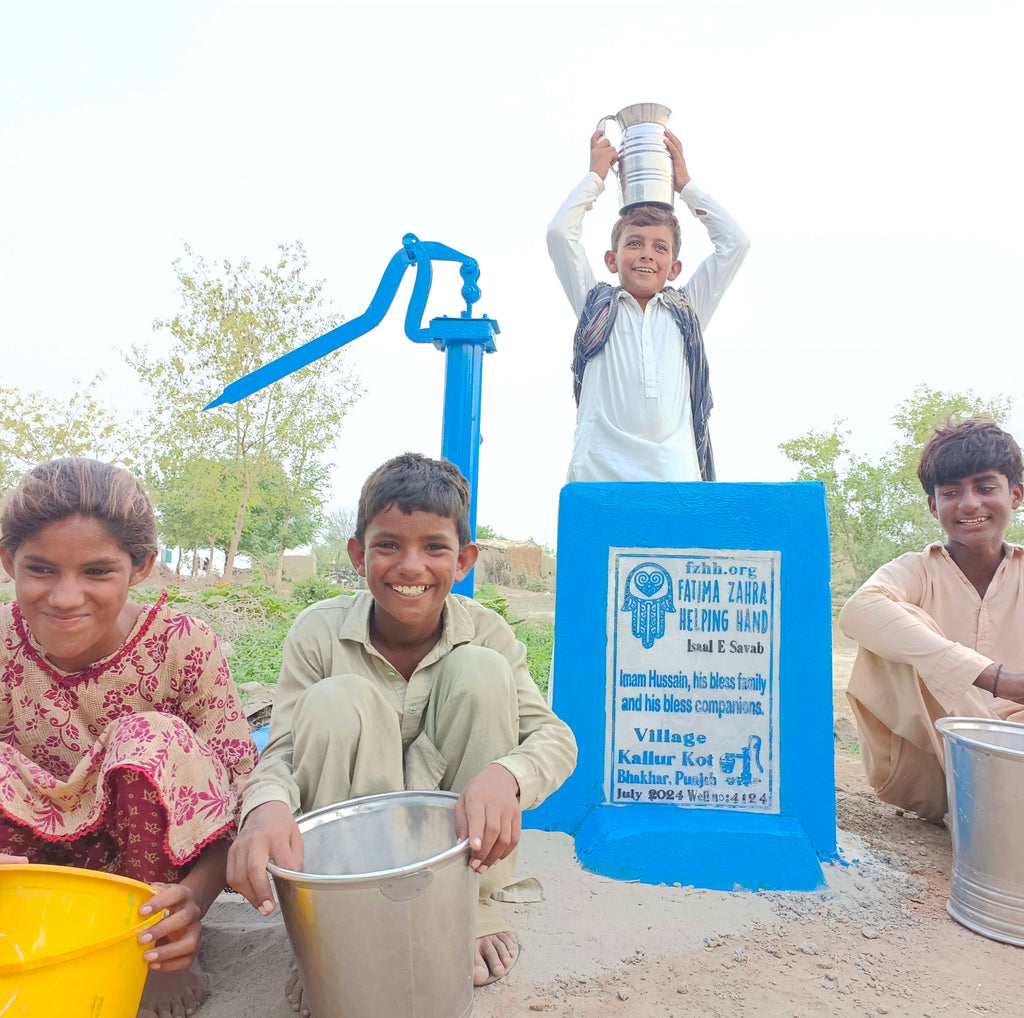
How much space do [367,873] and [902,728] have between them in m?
1.83

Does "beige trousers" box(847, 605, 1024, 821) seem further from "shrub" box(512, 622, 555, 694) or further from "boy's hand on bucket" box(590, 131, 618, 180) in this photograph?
"shrub" box(512, 622, 555, 694)

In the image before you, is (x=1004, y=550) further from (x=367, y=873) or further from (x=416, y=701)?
(x=367, y=873)

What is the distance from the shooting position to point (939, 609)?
8.12 feet

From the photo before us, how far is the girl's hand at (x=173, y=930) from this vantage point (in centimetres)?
125

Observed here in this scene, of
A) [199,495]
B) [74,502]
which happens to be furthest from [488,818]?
[199,495]

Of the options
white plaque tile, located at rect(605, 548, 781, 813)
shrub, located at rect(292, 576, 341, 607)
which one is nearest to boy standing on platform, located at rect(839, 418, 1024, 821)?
white plaque tile, located at rect(605, 548, 781, 813)

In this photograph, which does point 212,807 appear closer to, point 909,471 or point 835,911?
point 835,911

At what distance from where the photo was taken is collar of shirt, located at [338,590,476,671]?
171cm

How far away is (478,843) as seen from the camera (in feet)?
4.16

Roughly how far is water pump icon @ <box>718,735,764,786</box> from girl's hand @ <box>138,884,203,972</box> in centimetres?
140

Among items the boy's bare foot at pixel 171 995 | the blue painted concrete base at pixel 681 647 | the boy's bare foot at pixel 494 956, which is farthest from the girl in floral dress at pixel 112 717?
the blue painted concrete base at pixel 681 647

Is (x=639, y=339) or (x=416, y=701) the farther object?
(x=639, y=339)

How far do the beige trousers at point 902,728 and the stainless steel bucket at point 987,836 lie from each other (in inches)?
18.6

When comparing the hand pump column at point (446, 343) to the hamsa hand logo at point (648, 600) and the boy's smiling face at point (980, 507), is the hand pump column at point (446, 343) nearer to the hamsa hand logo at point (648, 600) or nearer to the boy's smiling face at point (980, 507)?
the hamsa hand logo at point (648, 600)
